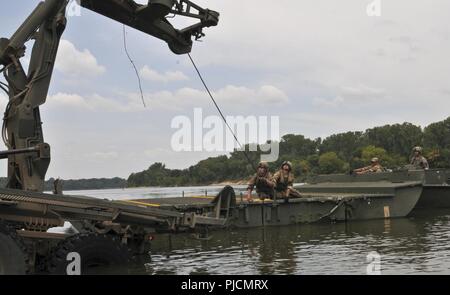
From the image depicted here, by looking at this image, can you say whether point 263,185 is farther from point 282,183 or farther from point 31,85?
point 31,85

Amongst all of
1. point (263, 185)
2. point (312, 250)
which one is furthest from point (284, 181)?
point (312, 250)

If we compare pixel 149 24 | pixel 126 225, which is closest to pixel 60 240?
pixel 126 225

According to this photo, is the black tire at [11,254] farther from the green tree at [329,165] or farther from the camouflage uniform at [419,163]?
the green tree at [329,165]

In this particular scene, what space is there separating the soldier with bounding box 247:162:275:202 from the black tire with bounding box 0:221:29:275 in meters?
8.02

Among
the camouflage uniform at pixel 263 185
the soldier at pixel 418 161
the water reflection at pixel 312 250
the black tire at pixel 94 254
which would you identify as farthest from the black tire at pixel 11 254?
the soldier at pixel 418 161

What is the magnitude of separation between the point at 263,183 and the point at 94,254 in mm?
7148

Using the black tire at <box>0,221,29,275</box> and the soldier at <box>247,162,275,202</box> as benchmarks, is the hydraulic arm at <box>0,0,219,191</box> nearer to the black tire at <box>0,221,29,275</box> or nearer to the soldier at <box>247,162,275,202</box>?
the black tire at <box>0,221,29,275</box>

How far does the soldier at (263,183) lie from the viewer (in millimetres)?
14359

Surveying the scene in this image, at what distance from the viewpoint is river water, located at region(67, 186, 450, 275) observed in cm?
850

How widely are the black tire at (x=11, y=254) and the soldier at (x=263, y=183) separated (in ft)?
26.3

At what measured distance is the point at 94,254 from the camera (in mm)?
7965

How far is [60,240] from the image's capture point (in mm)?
7902

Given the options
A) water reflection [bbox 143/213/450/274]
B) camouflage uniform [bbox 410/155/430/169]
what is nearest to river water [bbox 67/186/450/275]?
water reflection [bbox 143/213/450/274]
